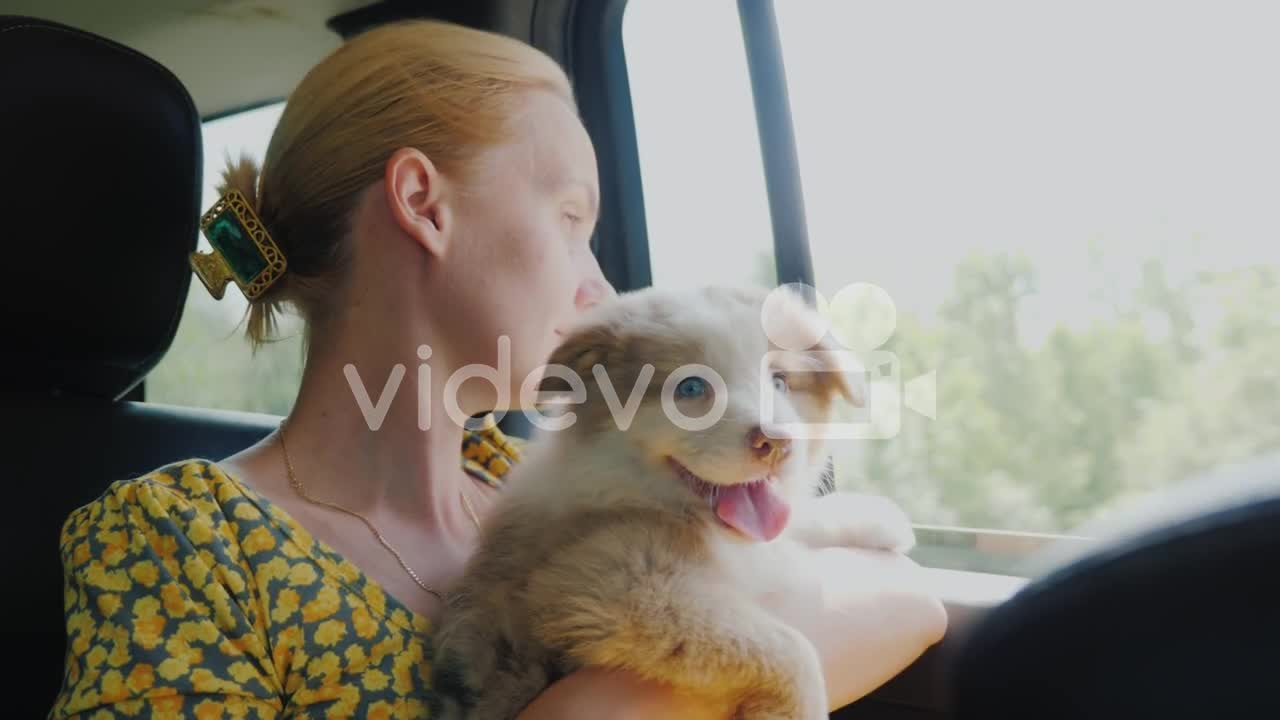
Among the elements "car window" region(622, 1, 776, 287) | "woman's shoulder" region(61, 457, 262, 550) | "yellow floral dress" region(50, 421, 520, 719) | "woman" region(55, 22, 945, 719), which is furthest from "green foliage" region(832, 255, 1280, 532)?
"woman's shoulder" region(61, 457, 262, 550)

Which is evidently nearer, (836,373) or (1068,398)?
(836,373)

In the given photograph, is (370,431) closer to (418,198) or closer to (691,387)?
(418,198)

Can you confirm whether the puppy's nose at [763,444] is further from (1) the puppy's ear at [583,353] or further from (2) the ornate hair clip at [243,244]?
(2) the ornate hair clip at [243,244]

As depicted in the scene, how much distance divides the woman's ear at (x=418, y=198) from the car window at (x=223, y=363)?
62.2 inches

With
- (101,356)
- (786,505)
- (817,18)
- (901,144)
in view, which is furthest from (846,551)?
(101,356)

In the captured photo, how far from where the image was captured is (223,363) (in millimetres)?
3760

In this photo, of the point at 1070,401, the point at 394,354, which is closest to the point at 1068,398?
the point at 1070,401

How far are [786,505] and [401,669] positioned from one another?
587 millimetres

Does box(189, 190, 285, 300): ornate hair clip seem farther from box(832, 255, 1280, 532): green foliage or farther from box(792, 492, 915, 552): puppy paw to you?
box(832, 255, 1280, 532): green foliage

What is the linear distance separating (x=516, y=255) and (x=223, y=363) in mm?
2403

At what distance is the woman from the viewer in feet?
4.84

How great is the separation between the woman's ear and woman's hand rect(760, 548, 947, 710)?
76 centimetres

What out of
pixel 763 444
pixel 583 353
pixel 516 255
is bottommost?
pixel 763 444

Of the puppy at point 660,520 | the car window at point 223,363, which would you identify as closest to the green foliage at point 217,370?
the car window at point 223,363
